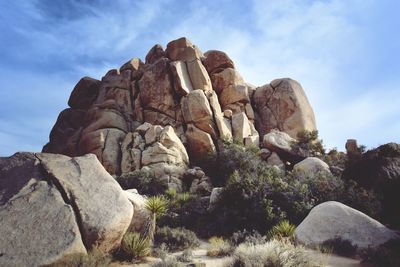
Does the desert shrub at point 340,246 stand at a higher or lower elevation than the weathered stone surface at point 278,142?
lower

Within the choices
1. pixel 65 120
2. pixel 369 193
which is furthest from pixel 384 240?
pixel 65 120

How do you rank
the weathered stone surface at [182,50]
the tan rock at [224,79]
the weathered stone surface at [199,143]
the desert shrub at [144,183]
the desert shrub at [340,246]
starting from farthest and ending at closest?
the weathered stone surface at [182,50] → the tan rock at [224,79] → the weathered stone surface at [199,143] → the desert shrub at [144,183] → the desert shrub at [340,246]

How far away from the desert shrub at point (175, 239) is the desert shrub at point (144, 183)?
9547 millimetres

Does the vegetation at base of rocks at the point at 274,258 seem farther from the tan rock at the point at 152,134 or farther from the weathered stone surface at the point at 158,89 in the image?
the weathered stone surface at the point at 158,89

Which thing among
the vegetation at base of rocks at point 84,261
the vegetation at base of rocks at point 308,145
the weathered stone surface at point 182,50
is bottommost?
the vegetation at base of rocks at point 84,261

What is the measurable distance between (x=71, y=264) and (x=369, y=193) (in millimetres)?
14782

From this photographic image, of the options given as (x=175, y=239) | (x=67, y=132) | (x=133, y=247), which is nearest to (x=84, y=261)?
(x=133, y=247)

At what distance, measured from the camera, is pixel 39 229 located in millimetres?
8477

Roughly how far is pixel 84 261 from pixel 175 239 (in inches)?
256

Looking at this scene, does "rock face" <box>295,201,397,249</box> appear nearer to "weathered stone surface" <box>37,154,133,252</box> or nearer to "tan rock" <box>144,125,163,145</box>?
"weathered stone surface" <box>37,154,133,252</box>

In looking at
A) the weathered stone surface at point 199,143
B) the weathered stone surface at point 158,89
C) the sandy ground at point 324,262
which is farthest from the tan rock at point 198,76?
the sandy ground at point 324,262

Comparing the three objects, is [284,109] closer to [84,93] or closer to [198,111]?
[198,111]

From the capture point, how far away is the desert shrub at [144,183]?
24091 mm

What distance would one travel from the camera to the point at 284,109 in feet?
126
